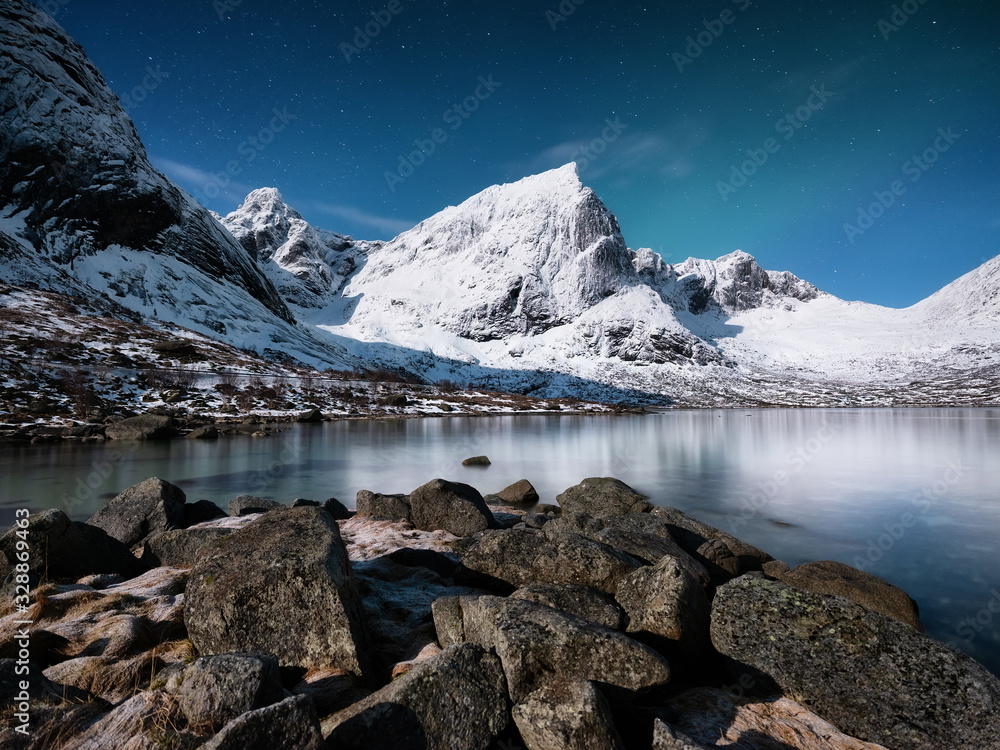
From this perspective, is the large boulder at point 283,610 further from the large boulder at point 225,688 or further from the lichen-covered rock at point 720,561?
the lichen-covered rock at point 720,561

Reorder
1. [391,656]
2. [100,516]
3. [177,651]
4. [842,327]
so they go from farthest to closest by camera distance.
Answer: [842,327]
[100,516]
[391,656]
[177,651]

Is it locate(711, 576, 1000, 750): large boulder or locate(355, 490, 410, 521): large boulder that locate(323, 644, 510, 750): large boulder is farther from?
locate(355, 490, 410, 521): large boulder

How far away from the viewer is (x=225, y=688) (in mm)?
3199

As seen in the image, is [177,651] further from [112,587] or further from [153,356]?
[153,356]

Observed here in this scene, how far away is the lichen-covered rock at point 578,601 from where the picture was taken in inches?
196

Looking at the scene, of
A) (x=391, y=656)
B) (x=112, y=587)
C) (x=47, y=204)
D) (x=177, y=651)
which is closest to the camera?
(x=177, y=651)

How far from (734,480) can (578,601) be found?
1665 centimetres

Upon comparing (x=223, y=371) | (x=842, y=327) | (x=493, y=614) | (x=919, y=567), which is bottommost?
(x=919, y=567)

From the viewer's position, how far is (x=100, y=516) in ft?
29.2

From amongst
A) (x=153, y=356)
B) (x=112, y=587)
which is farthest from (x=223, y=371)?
(x=112, y=587)

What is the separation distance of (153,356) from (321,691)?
58388mm

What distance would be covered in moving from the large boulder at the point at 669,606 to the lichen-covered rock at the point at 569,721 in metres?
1.66

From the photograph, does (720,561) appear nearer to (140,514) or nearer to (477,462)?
(140,514)

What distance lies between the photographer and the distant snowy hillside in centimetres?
7425
